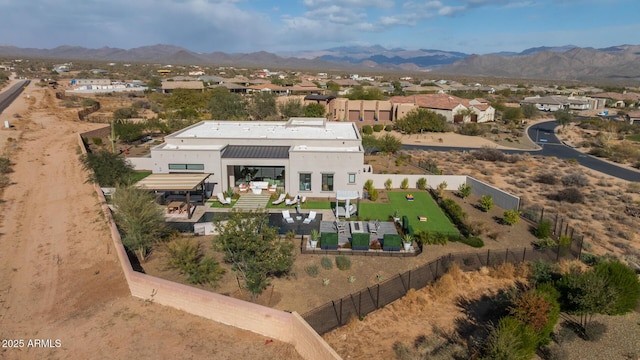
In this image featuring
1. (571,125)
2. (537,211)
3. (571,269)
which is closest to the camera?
(571,269)

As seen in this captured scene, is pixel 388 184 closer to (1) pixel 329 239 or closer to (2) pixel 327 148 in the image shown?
(2) pixel 327 148

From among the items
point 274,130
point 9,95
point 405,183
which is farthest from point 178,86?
point 405,183

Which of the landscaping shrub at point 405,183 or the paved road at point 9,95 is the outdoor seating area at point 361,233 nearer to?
the landscaping shrub at point 405,183

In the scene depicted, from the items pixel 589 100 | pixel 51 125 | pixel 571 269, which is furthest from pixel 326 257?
pixel 589 100

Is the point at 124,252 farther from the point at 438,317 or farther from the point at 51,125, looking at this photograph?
the point at 51,125

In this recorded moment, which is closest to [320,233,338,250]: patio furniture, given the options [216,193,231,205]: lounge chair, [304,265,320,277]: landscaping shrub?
[304,265,320,277]: landscaping shrub

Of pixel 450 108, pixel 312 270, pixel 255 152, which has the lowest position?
pixel 312 270

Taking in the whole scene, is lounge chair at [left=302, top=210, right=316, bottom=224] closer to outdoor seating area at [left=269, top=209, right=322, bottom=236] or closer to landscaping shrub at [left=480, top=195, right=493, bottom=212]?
outdoor seating area at [left=269, top=209, right=322, bottom=236]
